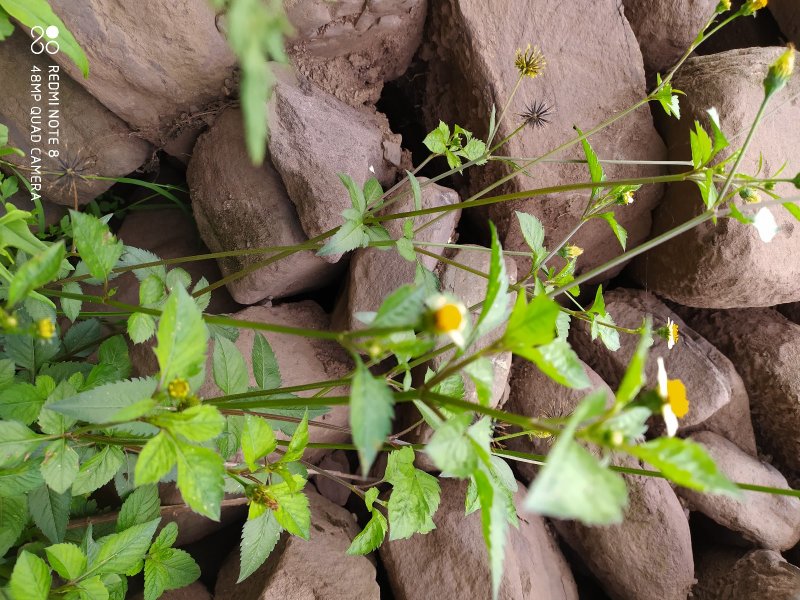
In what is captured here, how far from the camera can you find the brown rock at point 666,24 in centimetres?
167

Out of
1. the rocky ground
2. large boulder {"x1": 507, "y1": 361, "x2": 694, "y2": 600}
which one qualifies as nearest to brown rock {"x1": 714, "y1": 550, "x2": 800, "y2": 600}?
the rocky ground

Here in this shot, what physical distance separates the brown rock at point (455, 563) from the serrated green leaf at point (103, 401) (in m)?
1.04

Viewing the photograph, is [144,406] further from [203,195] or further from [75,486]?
[203,195]

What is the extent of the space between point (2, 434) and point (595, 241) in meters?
1.55

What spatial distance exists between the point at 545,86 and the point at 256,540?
128 centimetres

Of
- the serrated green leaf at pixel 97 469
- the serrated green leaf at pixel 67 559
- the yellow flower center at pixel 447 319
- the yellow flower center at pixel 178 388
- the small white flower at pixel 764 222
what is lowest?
the serrated green leaf at pixel 67 559

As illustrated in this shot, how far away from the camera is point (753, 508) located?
176cm

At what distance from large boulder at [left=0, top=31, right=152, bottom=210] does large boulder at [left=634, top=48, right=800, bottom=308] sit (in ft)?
4.87

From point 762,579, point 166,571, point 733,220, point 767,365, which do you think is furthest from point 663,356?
point 166,571

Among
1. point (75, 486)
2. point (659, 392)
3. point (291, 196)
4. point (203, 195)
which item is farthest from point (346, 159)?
point (659, 392)

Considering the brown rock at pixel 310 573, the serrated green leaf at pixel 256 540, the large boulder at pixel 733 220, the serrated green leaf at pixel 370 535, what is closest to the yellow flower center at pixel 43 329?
the serrated green leaf at pixel 256 540

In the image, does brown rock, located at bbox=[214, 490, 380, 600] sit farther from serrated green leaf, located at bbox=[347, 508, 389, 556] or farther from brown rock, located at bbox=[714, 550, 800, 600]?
brown rock, located at bbox=[714, 550, 800, 600]

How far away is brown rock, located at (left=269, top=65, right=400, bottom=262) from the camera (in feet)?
4.49

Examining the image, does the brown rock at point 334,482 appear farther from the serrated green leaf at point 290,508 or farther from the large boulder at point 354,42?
the large boulder at point 354,42
